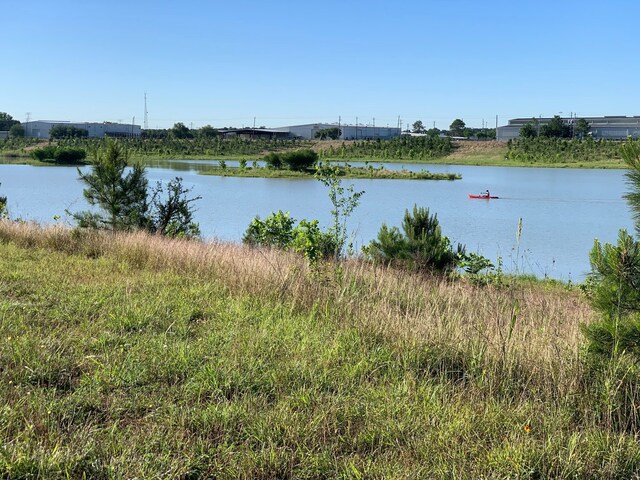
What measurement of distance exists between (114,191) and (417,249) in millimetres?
6796

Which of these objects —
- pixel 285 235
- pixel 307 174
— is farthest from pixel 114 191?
pixel 307 174

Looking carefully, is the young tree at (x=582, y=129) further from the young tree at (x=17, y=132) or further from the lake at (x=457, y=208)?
the young tree at (x=17, y=132)

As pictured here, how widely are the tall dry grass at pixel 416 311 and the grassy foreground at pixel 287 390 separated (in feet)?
0.08

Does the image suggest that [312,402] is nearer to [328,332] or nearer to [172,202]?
[328,332]

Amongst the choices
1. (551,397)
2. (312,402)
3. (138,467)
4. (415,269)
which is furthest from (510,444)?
(415,269)

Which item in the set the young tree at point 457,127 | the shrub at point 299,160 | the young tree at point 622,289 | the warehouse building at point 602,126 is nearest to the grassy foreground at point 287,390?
the young tree at point 622,289

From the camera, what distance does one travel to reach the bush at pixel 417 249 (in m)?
11.8

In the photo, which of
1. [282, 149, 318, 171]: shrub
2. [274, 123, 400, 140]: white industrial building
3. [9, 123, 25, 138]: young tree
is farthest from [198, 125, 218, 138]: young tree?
[282, 149, 318, 171]: shrub

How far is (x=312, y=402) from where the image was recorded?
12.9 feet

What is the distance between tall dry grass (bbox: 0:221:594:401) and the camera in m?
4.50

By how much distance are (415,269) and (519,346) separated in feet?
22.3

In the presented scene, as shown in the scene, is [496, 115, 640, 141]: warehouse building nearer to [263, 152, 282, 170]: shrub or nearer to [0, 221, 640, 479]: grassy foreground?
[263, 152, 282, 170]: shrub

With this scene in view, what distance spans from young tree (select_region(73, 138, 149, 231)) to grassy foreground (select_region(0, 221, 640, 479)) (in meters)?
7.40

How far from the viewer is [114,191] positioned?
14.0m
